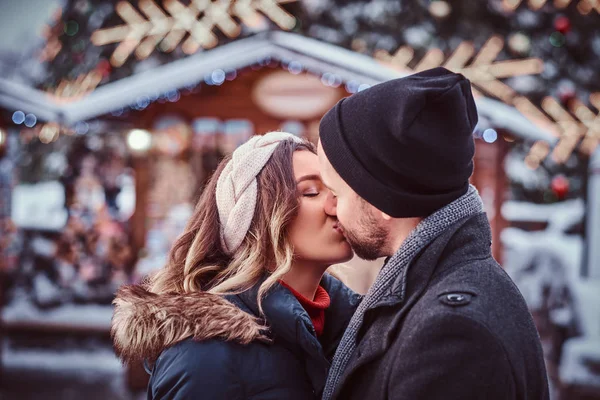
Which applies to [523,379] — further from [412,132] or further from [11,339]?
[11,339]

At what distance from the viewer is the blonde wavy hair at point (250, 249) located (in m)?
2.19

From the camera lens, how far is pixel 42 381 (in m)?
6.44

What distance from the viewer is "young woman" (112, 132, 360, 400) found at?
189cm

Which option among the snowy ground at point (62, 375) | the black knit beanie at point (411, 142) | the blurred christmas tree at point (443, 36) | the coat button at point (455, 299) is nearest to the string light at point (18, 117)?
the snowy ground at point (62, 375)

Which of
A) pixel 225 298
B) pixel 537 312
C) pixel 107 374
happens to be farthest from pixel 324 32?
pixel 225 298

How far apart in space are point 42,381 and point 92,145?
9.47ft

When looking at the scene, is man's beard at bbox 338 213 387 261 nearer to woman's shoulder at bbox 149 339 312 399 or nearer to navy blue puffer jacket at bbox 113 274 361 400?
navy blue puffer jacket at bbox 113 274 361 400

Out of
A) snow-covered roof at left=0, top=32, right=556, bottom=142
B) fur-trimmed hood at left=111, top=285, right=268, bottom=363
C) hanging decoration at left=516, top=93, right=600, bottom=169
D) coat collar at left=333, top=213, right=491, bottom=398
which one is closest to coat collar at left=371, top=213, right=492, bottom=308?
coat collar at left=333, top=213, right=491, bottom=398

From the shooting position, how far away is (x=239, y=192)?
2.26 m

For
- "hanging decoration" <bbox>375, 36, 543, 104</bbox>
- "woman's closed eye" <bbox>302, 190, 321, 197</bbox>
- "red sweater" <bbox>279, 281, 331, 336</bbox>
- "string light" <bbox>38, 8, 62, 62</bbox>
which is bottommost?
"string light" <bbox>38, 8, 62, 62</bbox>

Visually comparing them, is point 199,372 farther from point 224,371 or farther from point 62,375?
point 62,375

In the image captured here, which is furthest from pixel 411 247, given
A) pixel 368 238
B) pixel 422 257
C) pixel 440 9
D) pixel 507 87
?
pixel 440 9

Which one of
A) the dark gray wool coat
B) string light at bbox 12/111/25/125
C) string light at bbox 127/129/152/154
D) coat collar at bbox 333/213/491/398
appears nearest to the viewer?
the dark gray wool coat

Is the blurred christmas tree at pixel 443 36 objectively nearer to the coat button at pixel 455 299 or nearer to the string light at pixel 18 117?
the string light at pixel 18 117
